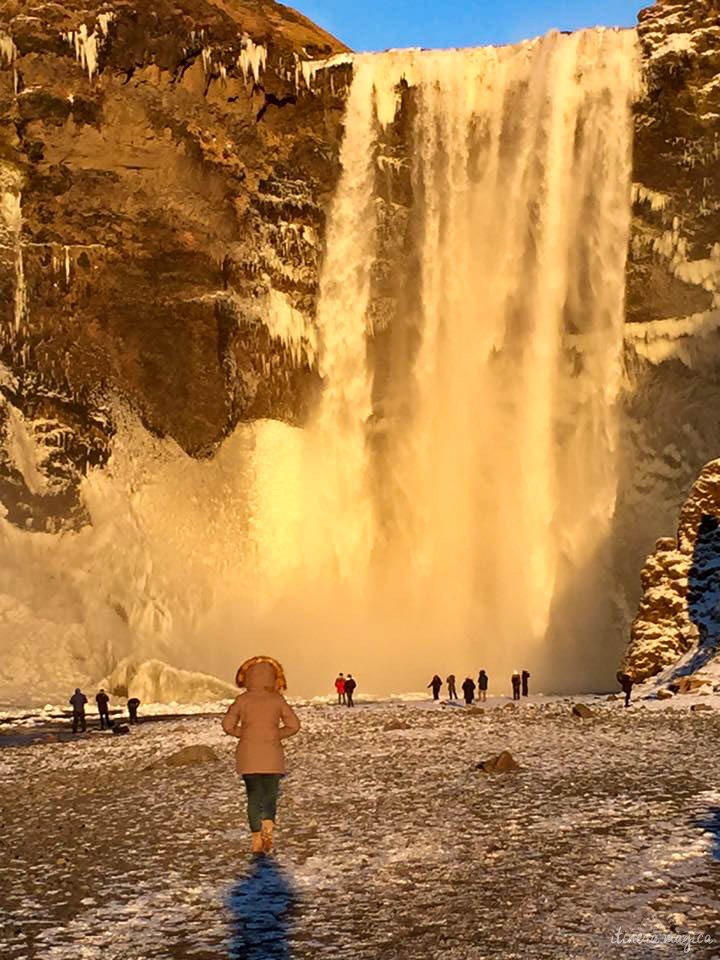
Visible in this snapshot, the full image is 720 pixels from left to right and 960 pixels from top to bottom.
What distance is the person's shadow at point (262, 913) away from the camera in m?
6.25

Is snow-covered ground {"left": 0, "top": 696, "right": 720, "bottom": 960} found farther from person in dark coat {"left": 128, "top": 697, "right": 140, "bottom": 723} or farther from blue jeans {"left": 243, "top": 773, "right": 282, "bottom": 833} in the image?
person in dark coat {"left": 128, "top": 697, "right": 140, "bottom": 723}

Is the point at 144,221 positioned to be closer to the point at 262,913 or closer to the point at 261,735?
the point at 261,735

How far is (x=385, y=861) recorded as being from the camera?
8.60m

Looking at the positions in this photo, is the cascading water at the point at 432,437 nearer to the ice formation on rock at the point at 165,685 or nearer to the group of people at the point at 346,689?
the ice formation on rock at the point at 165,685

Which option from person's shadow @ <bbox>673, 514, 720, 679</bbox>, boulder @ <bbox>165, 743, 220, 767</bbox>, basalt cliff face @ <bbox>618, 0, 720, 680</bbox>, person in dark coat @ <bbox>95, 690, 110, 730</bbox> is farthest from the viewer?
basalt cliff face @ <bbox>618, 0, 720, 680</bbox>

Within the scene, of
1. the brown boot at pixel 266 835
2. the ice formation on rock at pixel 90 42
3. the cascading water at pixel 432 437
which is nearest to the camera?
the brown boot at pixel 266 835

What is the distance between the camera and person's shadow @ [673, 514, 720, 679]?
3394 centimetres

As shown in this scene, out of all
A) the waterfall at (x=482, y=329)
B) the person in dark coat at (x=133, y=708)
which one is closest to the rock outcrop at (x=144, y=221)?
the waterfall at (x=482, y=329)

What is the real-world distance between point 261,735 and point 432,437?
155ft

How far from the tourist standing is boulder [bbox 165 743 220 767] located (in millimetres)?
8571

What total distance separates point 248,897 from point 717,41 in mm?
55458

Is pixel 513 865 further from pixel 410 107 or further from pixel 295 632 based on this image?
pixel 410 107

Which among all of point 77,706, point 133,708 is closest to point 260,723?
point 77,706

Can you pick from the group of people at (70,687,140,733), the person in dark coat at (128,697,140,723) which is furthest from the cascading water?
the group of people at (70,687,140,733)
